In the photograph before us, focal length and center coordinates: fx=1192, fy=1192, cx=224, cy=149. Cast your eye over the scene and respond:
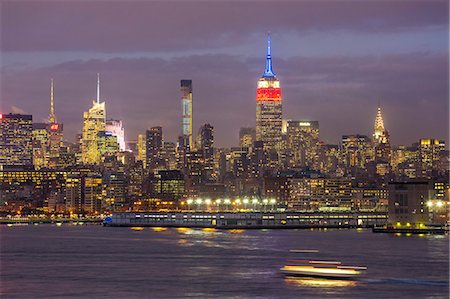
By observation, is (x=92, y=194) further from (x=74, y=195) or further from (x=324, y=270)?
(x=324, y=270)

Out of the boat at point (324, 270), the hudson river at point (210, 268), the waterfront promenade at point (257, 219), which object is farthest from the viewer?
the waterfront promenade at point (257, 219)

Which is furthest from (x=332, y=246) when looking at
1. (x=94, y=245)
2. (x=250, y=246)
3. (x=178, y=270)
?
(x=178, y=270)

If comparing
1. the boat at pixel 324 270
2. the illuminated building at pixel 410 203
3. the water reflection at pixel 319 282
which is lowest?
the water reflection at pixel 319 282

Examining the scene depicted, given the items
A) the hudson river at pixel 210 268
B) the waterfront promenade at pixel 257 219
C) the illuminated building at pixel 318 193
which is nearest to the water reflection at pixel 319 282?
the hudson river at pixel 210 268

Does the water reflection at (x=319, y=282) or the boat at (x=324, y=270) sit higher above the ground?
the boat at (x=324, y=270)

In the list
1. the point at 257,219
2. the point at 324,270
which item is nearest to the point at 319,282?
the point at 324,270

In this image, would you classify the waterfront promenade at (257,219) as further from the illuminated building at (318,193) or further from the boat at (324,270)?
the boat at (324,270)

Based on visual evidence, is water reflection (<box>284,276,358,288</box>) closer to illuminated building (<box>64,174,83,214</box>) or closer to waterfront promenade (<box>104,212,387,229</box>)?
waterfront promenade (<box>104,212,387,229</box>)

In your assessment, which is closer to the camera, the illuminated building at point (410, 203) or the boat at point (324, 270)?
the boat at point (324, 270)
